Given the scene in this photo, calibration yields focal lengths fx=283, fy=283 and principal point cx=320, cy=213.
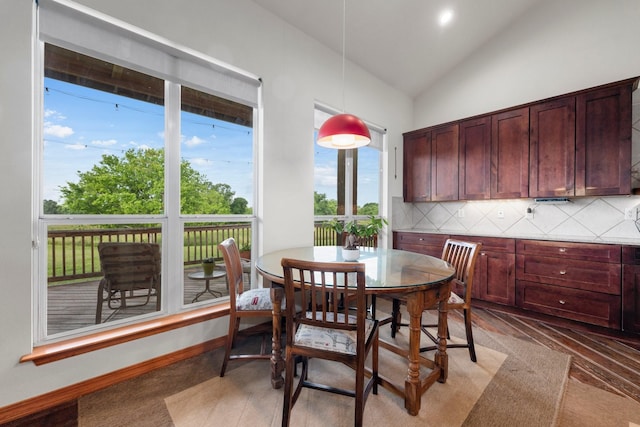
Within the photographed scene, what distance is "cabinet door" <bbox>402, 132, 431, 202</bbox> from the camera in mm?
4254

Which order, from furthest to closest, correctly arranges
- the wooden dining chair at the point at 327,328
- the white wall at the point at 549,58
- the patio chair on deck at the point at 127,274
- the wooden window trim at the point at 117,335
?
the white wall at the point at 549,58, the patio chair on deck at the point at 127,274, the wooden window trim at the point at 117,335, the wooden dining chair at the point at 327,328

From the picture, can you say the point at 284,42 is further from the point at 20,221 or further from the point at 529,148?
the point at 529,148

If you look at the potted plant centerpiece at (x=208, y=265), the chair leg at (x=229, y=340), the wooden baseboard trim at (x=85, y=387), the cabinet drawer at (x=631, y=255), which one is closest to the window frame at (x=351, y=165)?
the potted plant centerpiece at (x=208, y=265)

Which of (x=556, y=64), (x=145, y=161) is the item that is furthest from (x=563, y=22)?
(x=145, y=161)

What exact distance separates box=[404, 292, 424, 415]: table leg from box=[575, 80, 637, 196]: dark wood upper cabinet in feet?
8.82

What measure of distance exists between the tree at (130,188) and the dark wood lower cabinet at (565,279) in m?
3.16

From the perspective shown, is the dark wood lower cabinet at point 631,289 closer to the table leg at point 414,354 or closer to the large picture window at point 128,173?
the table leg at point 414,354

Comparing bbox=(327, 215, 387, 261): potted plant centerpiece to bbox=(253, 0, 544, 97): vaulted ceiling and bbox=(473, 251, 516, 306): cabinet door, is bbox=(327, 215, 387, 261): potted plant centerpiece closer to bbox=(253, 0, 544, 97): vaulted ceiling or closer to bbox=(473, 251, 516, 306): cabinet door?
bbox=(473, 251, 516, 306): cabinet door

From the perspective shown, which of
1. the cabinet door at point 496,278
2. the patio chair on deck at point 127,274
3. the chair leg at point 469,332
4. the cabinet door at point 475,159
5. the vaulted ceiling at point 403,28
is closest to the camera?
the patio chair on deck at point 127,274

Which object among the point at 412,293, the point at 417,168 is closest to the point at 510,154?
the point at 417,168

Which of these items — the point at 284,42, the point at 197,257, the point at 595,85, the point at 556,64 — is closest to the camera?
the point at 197,257

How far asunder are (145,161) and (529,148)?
13.0 feet

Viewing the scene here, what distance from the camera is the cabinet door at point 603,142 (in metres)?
2.72

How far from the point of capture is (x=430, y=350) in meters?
2.25
